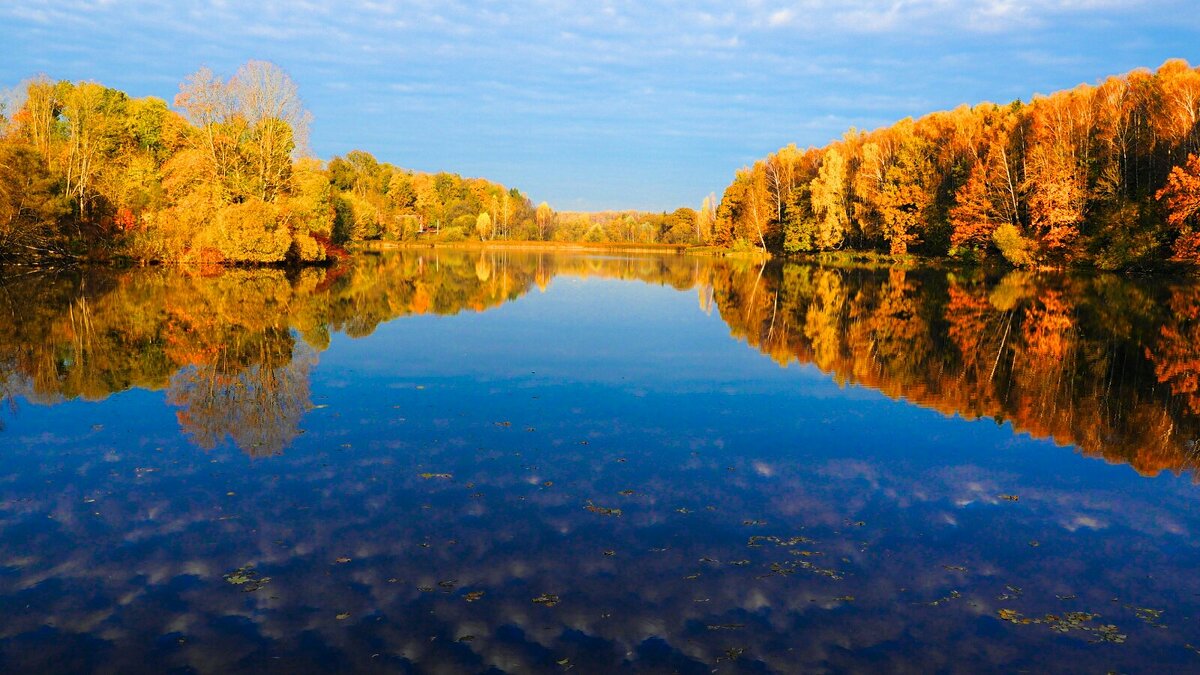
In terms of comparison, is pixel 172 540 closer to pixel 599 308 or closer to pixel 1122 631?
pixel 1122 631

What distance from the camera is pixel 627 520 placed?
25.7 ft

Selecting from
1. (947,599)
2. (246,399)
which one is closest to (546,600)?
(947,599)

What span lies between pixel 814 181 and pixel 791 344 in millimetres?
66889

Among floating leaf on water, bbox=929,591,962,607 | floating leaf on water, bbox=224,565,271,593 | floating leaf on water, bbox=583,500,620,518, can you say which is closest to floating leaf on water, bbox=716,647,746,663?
floating leaf on water, bbox=929,591,962,607

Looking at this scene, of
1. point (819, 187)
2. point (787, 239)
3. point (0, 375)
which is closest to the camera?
point (0, 375)

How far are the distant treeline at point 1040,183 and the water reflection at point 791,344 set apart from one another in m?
12.9

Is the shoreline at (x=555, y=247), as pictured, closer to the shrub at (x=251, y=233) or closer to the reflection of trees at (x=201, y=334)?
the shrub at (x=251, y=233)

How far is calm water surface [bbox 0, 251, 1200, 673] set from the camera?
553 centimetres

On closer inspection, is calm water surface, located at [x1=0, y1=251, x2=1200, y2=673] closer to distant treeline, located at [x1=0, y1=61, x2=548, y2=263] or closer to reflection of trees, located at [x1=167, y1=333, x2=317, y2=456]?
reflection of trees, located at [x1=167, y1=333, x2=317, y2=456]

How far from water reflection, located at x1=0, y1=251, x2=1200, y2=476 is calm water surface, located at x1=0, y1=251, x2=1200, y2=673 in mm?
158

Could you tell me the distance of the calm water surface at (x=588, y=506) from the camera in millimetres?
5531

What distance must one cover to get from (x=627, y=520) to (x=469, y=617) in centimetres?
250

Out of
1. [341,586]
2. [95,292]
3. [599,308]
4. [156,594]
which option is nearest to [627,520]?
[341,586]

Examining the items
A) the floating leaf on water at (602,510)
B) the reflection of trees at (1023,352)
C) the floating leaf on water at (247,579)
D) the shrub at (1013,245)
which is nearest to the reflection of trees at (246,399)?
the floating leaf on water at (247,579)
